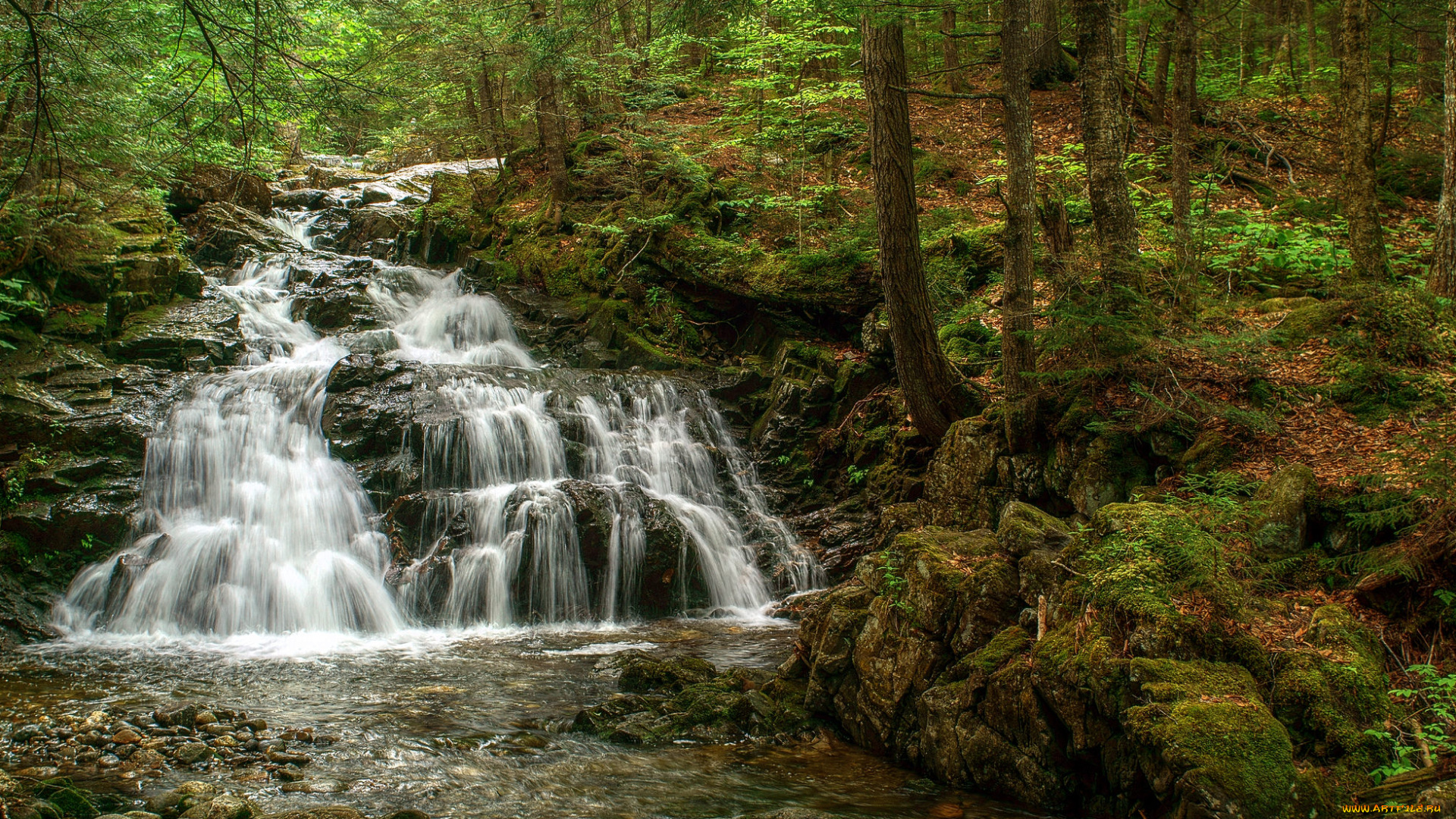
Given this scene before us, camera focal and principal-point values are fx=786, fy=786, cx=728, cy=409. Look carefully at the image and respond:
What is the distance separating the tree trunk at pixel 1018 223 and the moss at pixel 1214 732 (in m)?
3.77

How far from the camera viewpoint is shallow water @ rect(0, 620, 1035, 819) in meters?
4.72

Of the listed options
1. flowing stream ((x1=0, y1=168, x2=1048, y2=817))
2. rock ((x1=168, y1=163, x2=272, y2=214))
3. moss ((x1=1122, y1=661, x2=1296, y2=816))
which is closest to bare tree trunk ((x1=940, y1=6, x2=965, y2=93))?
flowing stream ((x1=0, y1=168, x2=1048, y2=817))

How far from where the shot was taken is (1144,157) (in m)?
13.7

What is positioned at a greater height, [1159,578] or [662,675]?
[1159,578]

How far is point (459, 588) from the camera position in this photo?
919 centimetres

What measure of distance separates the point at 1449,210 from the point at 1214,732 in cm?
638

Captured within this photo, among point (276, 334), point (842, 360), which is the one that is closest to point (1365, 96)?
point (842, 360)

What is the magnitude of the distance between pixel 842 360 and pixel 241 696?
8728 millimetres

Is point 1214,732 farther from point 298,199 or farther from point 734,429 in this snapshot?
point 298,199

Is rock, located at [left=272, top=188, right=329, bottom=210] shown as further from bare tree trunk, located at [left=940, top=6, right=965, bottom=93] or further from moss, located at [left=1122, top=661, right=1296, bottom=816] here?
moss, located at [left=1122, top=661, right=1296, bottom=816]

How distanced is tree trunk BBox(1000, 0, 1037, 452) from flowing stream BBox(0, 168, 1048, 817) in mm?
3472

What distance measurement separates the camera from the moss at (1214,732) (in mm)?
3453

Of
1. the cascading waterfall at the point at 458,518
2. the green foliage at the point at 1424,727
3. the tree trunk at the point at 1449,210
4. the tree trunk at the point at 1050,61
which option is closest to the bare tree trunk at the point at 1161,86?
the tree trunk at the point at 1050,61

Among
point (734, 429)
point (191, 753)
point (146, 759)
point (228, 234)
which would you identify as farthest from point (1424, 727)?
point (228, 234)
